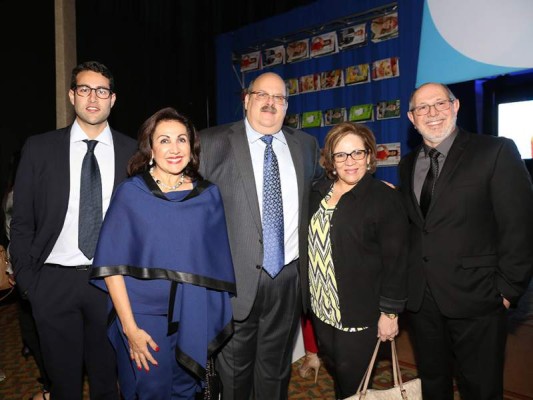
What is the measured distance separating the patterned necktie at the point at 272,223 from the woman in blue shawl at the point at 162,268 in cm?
29

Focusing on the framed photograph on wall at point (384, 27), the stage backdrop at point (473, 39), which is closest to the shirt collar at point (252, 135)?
the stage backdrop at point (473, 39)

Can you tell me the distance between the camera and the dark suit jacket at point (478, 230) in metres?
1.96

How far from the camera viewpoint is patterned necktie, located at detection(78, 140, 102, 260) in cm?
213

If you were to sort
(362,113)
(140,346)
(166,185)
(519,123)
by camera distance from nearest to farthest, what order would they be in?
(140,346) < (166,185) < (519,123) < (362,113)

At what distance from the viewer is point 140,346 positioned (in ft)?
6.12

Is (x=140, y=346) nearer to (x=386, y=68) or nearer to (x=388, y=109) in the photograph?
(x=388, y=109)

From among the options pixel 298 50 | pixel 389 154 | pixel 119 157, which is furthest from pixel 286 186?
pixel 298 50

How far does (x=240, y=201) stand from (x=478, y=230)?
1.20 meters

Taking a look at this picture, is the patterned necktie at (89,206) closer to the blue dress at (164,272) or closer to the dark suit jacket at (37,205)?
the dark suit jacket at (37,205)

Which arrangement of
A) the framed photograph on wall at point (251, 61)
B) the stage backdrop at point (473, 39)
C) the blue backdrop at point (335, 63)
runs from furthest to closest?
the framed photograph on wall at point (251, 61) → the blue backdrop at point (335, 63) → the stage backdrop at point (473, 39)

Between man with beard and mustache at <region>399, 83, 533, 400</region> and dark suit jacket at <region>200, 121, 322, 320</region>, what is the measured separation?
65 centimetres

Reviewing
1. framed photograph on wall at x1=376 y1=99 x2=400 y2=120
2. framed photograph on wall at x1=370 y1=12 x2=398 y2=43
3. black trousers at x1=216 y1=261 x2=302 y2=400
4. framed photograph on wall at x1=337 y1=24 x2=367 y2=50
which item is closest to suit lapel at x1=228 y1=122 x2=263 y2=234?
black trousers at x1=216 y1=261 x2=302 y2=400

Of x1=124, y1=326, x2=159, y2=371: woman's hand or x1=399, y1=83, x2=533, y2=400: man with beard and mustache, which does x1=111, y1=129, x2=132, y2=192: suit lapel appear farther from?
x1=399, y1=83, x2=533, y2=400: man with beard and mustache

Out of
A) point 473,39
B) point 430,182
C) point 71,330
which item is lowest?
point 71,330
